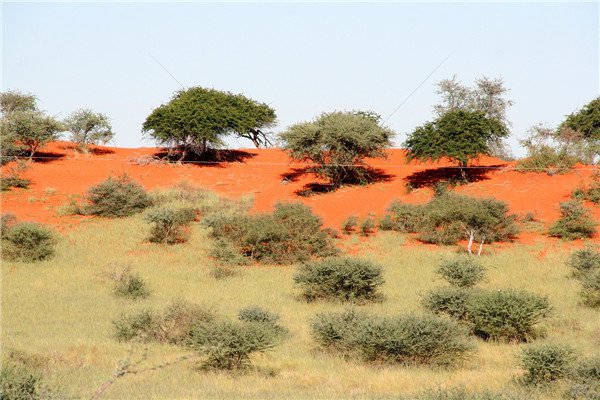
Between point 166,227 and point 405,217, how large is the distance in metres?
11.2

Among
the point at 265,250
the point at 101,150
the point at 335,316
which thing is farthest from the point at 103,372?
the point at 101,150

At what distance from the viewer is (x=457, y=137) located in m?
42.8

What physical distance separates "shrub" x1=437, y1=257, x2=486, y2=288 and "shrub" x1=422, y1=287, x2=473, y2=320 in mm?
3930

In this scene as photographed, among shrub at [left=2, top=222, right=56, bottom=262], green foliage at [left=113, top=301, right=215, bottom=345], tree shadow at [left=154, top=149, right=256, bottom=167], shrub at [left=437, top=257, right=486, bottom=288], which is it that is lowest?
shrub at [left=2, top=222, right=56, bottom=262]

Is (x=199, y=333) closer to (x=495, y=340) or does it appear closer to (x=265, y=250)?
(x=495, y=340)

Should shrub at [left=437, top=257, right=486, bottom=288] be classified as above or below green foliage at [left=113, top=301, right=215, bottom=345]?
above

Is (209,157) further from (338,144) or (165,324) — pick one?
(165,324)

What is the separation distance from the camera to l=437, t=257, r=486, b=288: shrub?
74.3ft

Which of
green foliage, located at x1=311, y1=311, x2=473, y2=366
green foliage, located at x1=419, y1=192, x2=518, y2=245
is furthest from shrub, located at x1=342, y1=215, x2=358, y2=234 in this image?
green foliage, located at x1=311, y1=311, x2=473, y2=366

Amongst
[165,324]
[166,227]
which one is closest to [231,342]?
[165,324]

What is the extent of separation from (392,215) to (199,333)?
2358cm

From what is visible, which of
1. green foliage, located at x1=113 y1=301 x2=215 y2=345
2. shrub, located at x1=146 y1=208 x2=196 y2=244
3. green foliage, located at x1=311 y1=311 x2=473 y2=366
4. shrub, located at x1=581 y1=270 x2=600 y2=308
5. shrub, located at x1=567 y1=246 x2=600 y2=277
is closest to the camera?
green foliage, located at x1=311 y1=311 x2=473 y2=366

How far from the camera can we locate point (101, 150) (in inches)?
2372

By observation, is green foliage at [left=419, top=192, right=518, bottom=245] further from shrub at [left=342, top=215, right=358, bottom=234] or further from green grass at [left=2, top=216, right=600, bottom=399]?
shrub at [left=342, top=215, right=358, bottom=234]
